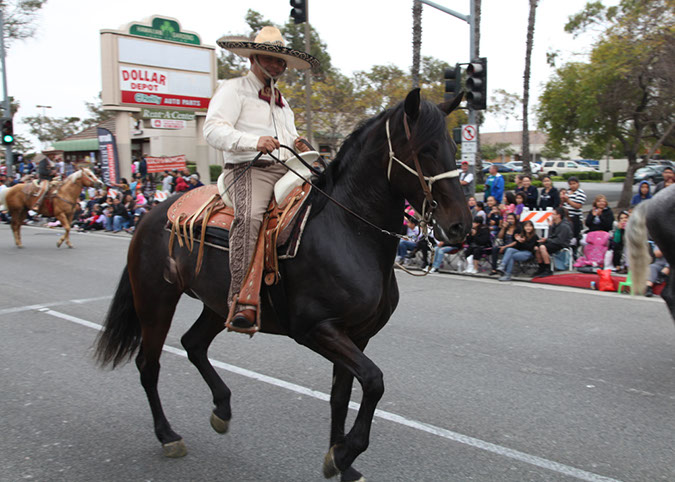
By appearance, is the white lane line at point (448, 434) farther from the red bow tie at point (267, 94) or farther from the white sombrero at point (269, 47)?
the white sombrero at point (269, 47)

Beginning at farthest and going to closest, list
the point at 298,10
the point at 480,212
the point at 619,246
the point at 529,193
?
the point at 298,10
the point at 529,193
the point at 480,212
the point at 619,246

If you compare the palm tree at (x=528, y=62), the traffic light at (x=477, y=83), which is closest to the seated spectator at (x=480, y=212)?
the traffic light at (x=477, y=83)

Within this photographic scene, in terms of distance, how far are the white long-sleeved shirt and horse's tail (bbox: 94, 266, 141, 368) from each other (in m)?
1.46

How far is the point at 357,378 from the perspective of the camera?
3023 mm

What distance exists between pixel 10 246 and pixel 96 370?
1205cm

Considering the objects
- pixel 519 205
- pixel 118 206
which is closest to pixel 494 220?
pixel 519 205

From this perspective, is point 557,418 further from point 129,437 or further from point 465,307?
point 465,307

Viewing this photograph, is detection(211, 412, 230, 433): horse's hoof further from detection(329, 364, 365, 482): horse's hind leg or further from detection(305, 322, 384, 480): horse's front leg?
detection(305, 322, 384, 480): horse's front leg

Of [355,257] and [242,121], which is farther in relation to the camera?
[242,121]

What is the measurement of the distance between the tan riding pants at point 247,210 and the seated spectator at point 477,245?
8.56 m

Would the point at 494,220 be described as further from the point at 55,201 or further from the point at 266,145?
the point at 55,201

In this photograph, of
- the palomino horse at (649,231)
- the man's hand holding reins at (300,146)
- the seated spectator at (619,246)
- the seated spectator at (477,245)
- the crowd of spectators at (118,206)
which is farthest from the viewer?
the crowd of spectators at (118,206)

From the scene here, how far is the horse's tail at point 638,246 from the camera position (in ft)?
19.6

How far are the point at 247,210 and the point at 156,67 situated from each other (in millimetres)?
24286
